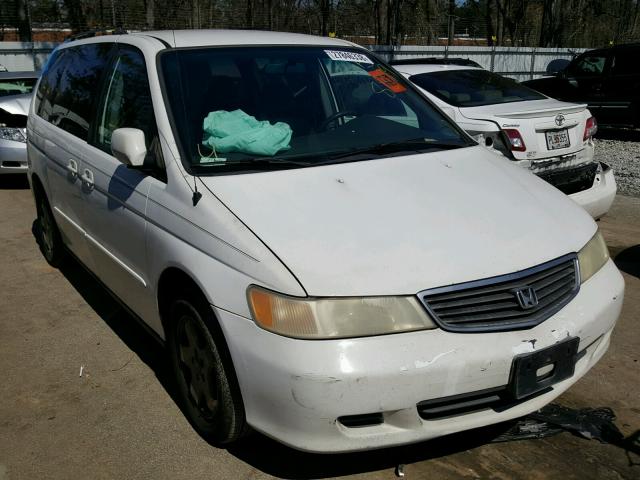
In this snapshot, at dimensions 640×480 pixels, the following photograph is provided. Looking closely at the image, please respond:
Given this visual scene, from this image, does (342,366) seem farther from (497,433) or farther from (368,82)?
(368,82)

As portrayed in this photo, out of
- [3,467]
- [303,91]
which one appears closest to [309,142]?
[303,91]

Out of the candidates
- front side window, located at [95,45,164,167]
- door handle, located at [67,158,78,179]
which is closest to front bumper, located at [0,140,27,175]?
door handle, located at [67,158,78,179]

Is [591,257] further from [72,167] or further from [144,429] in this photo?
[72,167]

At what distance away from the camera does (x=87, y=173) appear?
3939mm

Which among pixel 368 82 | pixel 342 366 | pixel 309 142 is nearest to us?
pixel 342 366

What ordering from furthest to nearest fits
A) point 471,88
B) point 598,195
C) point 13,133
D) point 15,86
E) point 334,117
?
point 15,86 < point 13,133 < point 471,88 < point 598,195 < point 334,117

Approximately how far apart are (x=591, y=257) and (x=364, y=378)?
1300 millimetres

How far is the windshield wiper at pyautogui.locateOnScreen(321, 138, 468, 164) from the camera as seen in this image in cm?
333

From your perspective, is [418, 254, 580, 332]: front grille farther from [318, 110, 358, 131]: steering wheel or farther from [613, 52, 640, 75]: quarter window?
[613, 52, 640, 75]: quarter window

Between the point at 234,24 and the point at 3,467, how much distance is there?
17.1 meters

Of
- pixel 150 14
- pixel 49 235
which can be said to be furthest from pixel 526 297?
pixel 150 14

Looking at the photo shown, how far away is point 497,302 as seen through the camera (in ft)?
8.34

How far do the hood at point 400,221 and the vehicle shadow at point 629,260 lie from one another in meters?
2.37

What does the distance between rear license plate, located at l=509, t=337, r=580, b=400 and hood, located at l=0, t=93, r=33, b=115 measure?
795 centimetres
